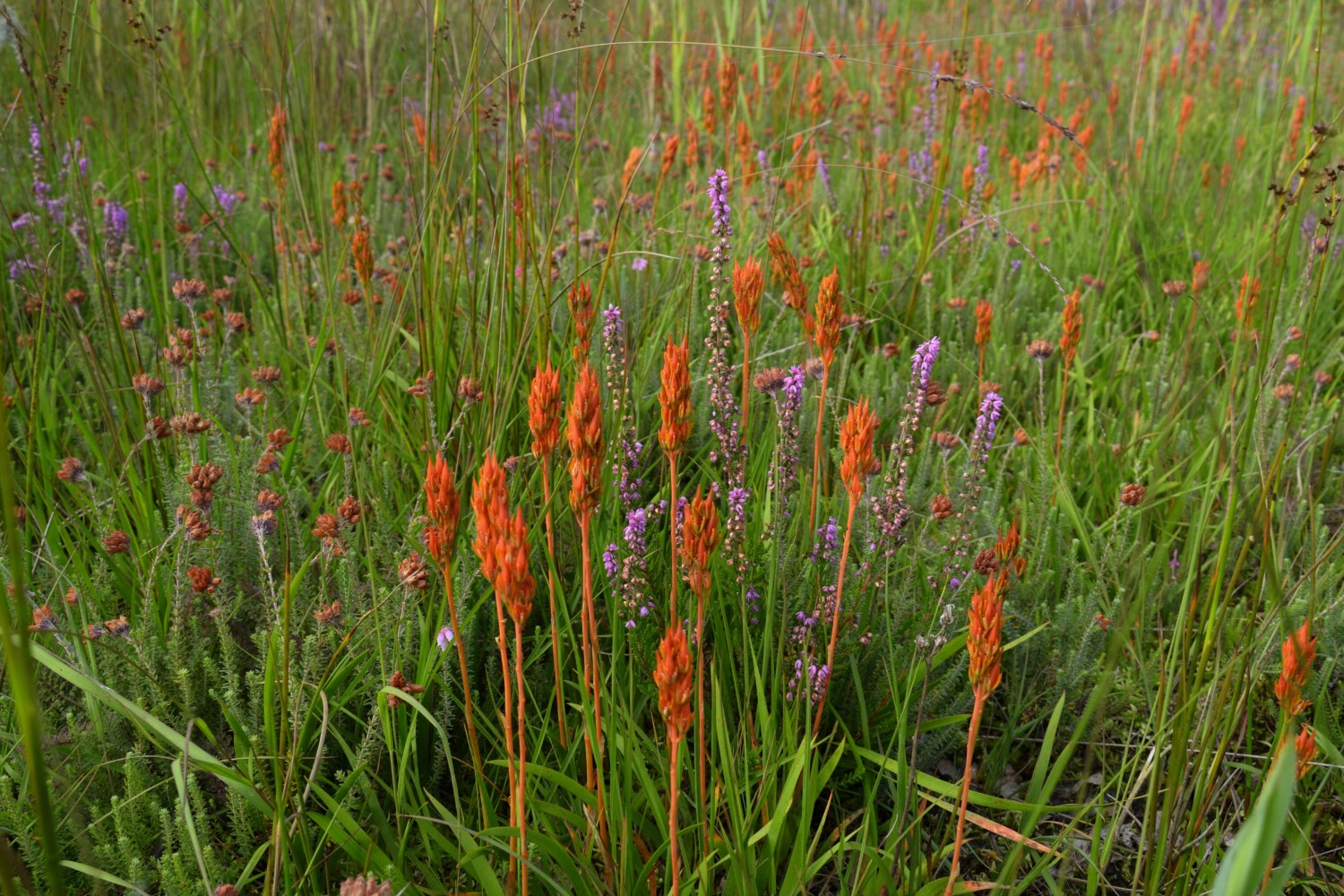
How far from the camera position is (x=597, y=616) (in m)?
1.68

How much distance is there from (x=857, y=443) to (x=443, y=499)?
44 centimetres

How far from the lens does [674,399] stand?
1022mm

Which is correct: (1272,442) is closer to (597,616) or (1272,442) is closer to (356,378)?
(597,616)

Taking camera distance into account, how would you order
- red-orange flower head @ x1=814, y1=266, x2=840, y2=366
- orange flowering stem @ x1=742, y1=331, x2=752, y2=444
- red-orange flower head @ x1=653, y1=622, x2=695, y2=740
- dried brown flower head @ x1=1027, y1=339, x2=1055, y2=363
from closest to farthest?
red-orange flower head @ x1=653, y1=622, x2=695, y2=740, red-orange flower head @ x1=814, y1=266, x2=840, y2=366, orange flowering stem @ x1=742, y1=331, x2=752, y2=444, dried brown flower head @ x1=1027, y1=339, x2=1055, y2=363

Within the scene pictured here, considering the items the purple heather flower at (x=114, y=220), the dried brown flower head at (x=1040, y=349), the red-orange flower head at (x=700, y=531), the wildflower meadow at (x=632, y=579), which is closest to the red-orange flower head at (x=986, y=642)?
the wildflower meadow at (x=632, y=579)

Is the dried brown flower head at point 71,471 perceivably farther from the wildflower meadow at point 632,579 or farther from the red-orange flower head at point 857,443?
the red-orange flower head at point 857,443

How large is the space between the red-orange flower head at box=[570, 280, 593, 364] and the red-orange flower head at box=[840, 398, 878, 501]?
0.43 meters

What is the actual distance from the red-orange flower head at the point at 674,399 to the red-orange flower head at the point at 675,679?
0.76 feet

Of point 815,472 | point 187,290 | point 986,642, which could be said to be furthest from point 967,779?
point 187,290

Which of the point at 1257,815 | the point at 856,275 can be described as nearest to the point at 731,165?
the point at 856,275

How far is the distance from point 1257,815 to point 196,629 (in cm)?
146

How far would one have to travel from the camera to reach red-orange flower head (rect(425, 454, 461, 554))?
96 cm

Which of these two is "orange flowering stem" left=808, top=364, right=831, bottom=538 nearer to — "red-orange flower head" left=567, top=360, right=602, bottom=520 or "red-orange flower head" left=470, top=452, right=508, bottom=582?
"red-orange flower head" left=567, top=360, right=602, bottom=520

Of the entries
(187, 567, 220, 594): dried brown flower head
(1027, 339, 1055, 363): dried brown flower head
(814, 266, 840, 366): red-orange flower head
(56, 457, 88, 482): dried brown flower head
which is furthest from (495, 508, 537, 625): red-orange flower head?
(1027, 339, 1055, 363): dried brown flower head
